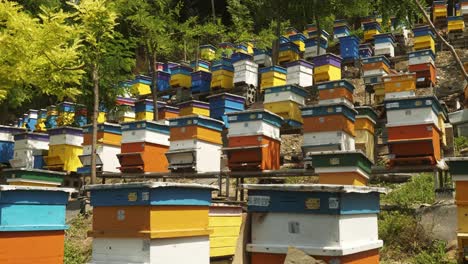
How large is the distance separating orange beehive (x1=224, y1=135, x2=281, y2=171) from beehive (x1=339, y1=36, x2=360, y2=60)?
10875 millimetres

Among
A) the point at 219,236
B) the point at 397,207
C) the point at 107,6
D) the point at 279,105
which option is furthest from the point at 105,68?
the point at 397,207

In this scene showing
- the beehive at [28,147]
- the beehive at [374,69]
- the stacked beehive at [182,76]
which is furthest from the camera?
the stacked beehive at [182,76]

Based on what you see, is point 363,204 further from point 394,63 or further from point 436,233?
point 394,63

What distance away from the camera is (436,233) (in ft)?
23.9

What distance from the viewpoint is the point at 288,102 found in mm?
13383

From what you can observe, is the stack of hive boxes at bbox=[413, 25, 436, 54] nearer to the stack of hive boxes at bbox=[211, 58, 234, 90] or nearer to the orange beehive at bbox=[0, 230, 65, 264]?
the stack of hive boxes at bbox=[211, 58, 234, 90]

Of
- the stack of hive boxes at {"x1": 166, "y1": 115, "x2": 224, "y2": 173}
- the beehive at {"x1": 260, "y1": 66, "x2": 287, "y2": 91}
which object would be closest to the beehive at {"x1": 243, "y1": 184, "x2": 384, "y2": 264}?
the stack of hive boxes at {"x1": 166, "y1": 115, "x2": 224, "y2": 173}

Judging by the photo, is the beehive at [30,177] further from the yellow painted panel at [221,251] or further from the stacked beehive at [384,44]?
the stacked beehive at [384,44]

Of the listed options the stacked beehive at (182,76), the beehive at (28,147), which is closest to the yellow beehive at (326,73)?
the stacked beehive at (182,76)

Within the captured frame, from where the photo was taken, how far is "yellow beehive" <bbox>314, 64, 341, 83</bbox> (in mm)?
17016

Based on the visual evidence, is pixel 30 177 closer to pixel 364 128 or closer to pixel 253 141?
pixel 253 141

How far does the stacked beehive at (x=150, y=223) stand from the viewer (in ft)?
17.5

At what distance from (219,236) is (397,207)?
306 centimetres

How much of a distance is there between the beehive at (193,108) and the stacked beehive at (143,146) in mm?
2506
